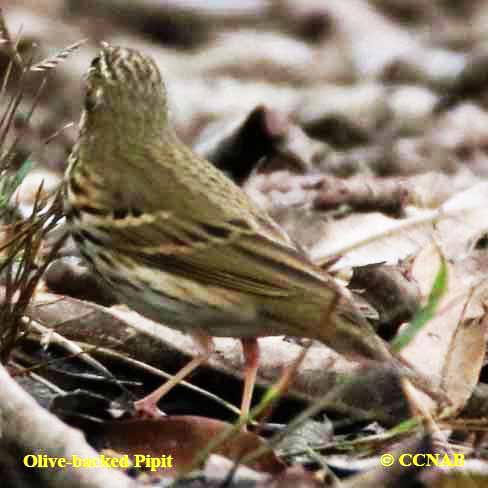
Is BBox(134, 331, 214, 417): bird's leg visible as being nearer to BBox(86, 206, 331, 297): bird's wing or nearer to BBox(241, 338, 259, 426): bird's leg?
BBox(241, 338, 259, 426): bird's leg

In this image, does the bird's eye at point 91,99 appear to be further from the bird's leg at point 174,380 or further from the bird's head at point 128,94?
the bird's leg at point 174,380

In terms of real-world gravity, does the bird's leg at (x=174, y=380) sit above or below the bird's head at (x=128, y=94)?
below


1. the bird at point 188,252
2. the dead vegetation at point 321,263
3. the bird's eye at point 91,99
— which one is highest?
the bird's eye at point 91,99

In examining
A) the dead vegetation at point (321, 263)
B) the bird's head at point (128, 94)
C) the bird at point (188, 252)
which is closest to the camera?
the dead vegetation at point (321, 263)

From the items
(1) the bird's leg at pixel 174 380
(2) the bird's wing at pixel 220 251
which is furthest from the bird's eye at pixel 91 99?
(1) the bird's leg at pixel 174 380

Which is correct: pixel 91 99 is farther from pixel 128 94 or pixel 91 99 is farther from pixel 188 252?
pixel 188 252

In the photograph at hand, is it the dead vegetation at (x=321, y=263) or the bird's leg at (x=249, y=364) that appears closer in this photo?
the dead vegetation at (x=321, y=263)

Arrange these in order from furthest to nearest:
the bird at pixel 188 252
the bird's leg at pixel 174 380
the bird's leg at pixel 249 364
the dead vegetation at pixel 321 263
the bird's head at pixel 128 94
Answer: the bird's head at pixel 128 94 < the bird's leg at pixel 249 364 < the bird's leg at pixel 174 380 < the bird at pixel 188 252 < the dead vegetation at pixel 321 263

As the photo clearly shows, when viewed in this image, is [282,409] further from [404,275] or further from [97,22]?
[97,22]

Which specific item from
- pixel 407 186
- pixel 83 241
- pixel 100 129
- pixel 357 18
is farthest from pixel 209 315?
pixel 357 18

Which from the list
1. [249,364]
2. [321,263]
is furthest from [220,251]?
[321,263]
